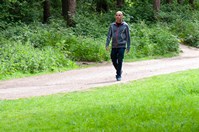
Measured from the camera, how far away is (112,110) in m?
9.21

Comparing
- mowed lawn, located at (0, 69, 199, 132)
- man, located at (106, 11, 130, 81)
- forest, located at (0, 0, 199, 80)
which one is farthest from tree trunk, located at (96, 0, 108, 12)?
mowed lawn, located at (0, 69, 199, 132)

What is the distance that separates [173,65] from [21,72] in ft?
20.7

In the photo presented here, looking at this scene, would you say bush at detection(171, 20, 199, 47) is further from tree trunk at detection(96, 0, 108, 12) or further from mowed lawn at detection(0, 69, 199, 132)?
mowed lawn at detection(0, 69, 199, 132)

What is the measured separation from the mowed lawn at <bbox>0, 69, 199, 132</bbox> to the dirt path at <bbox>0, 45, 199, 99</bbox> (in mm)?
1154

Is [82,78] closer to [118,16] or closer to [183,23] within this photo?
[118,16]

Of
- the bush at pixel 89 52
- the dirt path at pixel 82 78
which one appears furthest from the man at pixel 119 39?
the bush at pixel 89 52

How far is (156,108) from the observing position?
30.5 feet

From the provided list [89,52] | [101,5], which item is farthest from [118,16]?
[101,5]

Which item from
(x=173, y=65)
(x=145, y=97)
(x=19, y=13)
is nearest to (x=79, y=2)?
(x=19, y=13)

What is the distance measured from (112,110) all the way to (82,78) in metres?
6.26

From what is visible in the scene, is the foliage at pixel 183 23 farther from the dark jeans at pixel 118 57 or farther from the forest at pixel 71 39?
the dark jeans at pixel 118 57

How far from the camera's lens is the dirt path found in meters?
13.0

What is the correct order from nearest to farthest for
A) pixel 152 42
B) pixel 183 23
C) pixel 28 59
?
pixel 28 59 → pixel 152 42 → pixel 183 23

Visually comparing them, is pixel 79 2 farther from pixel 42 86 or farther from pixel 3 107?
pixel 3 107
